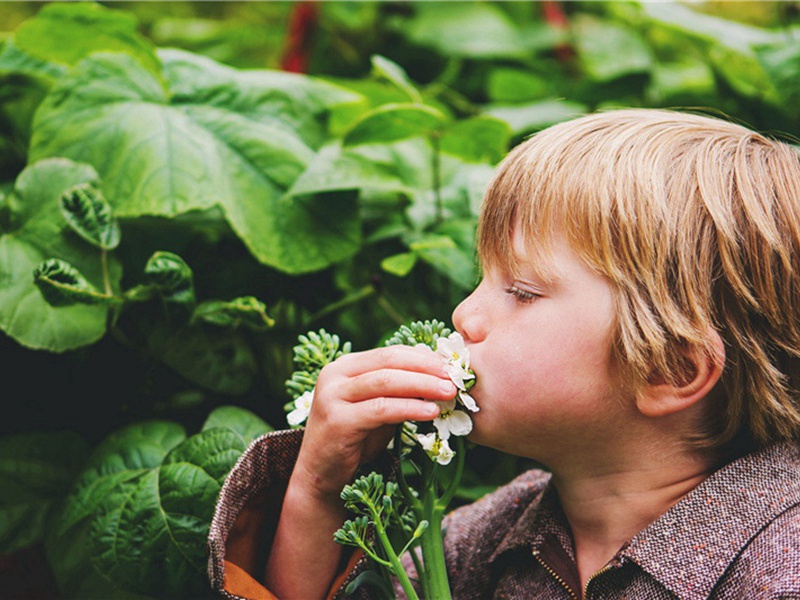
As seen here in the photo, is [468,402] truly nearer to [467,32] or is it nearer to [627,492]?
[627,492]

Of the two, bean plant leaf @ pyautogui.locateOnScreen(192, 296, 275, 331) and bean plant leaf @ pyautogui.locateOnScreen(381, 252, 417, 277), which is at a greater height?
bean plant leaf @ pyautogui.locateOnScreen(381, 252, 417, 277)

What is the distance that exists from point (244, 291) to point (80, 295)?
0.36 meters

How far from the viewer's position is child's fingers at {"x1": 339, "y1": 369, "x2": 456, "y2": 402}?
989 mm

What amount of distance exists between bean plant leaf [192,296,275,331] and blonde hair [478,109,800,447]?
39cm

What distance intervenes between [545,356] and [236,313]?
563 millimetres

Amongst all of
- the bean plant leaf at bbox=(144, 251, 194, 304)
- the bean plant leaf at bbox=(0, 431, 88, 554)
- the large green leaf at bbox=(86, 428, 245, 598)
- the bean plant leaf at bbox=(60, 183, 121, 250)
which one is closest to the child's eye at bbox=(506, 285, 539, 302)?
the large green leaf at bbox=(86, 428, 245, 598)

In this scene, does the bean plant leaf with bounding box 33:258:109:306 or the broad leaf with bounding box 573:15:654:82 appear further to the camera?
the broad leaf with bounding box 573:15:654:82

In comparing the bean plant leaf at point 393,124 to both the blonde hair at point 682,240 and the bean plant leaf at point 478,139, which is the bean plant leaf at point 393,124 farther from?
the blonde hair at point 682,240

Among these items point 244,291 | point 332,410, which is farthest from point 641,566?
point 244,291

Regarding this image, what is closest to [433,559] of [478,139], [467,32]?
[478,139]

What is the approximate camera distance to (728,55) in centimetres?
221

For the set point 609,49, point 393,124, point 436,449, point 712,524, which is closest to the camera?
point 436,449

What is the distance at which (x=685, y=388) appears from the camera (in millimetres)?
1093

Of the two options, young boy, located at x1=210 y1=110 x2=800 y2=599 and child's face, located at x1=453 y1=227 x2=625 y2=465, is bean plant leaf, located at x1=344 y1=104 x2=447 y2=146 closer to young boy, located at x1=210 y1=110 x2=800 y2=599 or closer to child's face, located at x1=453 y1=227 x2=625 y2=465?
young boy, located at x1=210 y1=110 x2=800 y2=599
